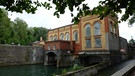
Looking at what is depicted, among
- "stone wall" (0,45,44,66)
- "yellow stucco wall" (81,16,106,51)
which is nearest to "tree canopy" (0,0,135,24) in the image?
"yellow stucco wall" (81,16,106,51)

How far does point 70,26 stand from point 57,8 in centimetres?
2817

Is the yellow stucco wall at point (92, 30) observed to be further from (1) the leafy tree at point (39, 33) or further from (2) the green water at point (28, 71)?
(1) the leafy tree at point (39, 33)

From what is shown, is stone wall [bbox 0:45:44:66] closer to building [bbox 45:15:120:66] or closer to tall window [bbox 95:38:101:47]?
building [bbox 45:15:120:66]

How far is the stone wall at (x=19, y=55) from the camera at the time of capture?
90.1 ft

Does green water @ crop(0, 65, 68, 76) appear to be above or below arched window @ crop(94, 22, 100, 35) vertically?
below

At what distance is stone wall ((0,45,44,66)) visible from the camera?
90.1 ft

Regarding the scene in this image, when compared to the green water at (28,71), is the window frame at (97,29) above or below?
above

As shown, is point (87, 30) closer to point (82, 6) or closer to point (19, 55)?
point (19, 55)

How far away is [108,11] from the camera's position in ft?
8.89

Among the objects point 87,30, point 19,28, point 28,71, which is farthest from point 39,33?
point 28,71

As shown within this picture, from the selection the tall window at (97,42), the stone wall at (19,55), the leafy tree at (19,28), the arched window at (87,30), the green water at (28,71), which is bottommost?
the green water at (28,71)

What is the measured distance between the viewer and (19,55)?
30.0 m

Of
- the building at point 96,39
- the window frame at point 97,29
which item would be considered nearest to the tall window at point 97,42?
the building at point 96,39

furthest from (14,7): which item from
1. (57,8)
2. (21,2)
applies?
(57,8)
